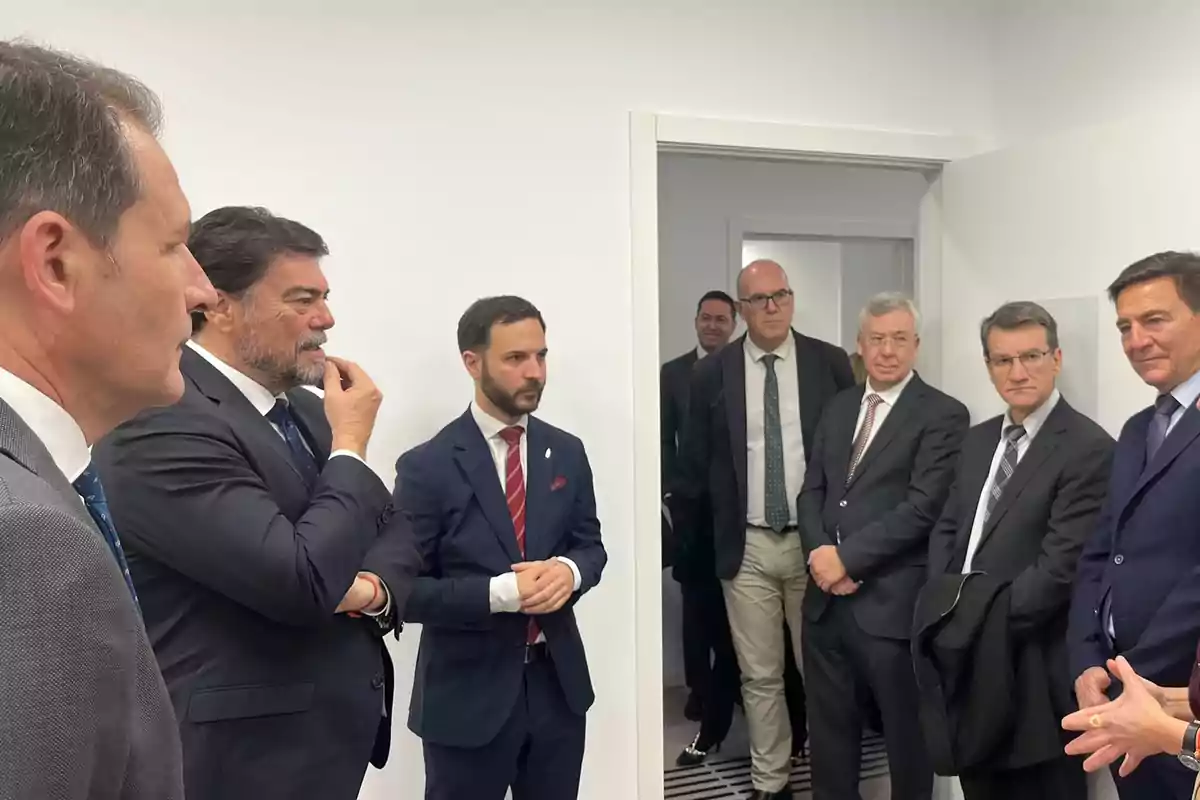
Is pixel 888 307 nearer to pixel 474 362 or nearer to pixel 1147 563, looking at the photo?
pixel 1147 563

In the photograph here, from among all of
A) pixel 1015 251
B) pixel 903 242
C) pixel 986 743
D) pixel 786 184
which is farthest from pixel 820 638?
pixel 903 242

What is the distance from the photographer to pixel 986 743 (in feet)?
7.79

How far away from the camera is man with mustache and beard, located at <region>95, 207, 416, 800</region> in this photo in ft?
4.54

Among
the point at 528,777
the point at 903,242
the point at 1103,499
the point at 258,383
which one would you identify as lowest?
the point at 528,777

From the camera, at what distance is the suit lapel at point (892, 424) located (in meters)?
2.85

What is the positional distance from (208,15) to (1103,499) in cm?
245

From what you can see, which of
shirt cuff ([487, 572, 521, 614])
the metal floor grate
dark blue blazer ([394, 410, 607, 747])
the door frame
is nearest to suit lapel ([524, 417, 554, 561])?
dark blue blazer ([394, 410, 607, 747])

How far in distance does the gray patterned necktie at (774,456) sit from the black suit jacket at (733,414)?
0.08 metres

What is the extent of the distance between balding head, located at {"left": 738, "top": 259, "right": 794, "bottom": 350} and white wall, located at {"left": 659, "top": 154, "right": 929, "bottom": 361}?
51.1 inches

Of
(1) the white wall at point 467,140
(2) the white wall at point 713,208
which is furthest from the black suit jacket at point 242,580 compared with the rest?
(2) the white wall at point 713,208

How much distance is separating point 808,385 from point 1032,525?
1078 millimetres

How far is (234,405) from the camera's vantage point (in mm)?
1510

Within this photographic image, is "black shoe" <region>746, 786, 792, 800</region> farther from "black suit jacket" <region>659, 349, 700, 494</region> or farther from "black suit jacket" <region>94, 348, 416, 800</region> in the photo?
"black suit jacket" <region>94, 348, 416, 800</region>

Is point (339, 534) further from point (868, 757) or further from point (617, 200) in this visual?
point (868, 757)
